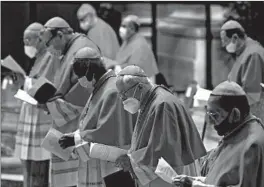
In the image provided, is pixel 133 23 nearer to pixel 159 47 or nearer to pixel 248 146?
pixel 159 47

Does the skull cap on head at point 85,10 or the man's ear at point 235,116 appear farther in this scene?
the skull cap on head at point 85,10

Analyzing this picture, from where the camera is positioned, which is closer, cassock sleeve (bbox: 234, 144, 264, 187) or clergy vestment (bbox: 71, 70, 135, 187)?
cassock sleeve (bbox: 234, 144, 264, 187)

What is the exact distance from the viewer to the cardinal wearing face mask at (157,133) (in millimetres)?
5547

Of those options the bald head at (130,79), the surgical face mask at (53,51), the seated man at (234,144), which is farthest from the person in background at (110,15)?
the seated man at (234,144)

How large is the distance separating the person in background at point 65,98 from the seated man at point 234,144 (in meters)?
2.98

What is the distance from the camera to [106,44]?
36.2ft

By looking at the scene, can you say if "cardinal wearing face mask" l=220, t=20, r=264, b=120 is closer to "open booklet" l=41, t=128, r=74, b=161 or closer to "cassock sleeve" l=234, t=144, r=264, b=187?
"open booklet" l=41, t=128, r=74, b=161

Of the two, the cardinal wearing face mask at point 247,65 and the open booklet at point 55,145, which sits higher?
the cardinal wearing face mask at point 247,65

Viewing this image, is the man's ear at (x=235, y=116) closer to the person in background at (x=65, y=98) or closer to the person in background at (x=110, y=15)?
the person in background at (x=65, y=98)

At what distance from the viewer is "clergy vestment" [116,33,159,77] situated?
10.9 m

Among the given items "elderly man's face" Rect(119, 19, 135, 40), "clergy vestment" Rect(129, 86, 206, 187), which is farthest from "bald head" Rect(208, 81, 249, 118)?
"elderly man's face" Rect(119, 19, 135, 40)

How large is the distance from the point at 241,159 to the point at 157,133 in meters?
1.10

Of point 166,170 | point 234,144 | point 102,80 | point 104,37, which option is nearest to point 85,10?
point 104,37

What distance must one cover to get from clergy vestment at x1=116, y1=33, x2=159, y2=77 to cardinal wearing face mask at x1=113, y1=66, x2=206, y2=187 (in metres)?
4.98
